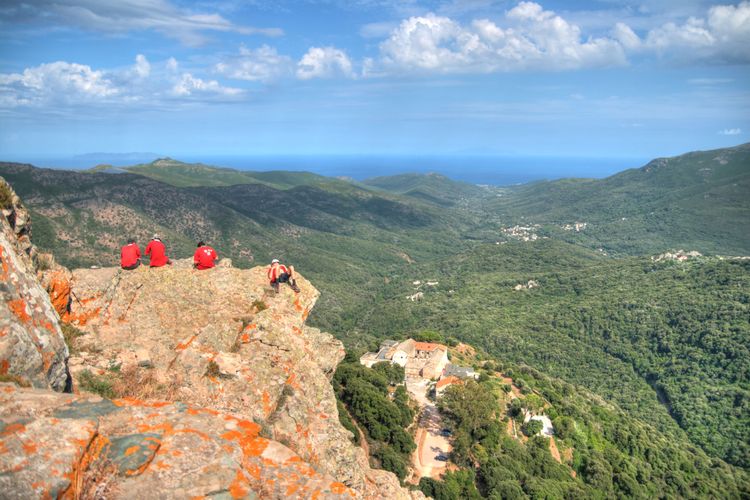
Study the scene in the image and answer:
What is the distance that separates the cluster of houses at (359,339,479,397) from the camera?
171ft

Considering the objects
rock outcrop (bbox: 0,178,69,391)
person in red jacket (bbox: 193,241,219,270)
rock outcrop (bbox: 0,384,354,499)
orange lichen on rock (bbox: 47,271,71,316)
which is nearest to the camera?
rock outcrop (bbox: 0,384,354,499)

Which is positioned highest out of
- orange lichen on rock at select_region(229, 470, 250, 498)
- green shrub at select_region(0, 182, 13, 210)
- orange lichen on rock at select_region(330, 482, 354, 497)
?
green shrub at select_region(0, 182, 13, 210)

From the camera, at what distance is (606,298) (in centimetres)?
10481

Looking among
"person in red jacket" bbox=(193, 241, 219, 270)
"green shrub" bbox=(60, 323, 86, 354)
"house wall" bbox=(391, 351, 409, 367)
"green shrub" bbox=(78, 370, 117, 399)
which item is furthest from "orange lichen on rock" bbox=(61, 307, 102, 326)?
"house wall" bbox=(391, 351, 409, 367)

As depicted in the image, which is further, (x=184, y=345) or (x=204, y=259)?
(x=204, y=259)

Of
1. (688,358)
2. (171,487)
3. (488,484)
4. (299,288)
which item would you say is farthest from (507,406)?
(688,358)

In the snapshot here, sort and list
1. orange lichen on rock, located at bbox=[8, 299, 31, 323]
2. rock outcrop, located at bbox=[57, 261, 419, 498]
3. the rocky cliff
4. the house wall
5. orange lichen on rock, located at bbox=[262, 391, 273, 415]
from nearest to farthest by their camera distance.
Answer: the rocky cliff → orange lichen on rock, located at bbox=[8, 299, 31, 323] → rock outcrop, located at bbox=[57, 261, 419, 498] → orange lichen on rock, located at bbox=[262, 391, 273, 415] → the house wall

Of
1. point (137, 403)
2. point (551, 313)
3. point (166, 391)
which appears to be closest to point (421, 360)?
point (166, 391)

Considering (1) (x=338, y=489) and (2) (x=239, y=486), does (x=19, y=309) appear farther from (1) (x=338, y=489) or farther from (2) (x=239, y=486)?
(1) (x=338, y=489)

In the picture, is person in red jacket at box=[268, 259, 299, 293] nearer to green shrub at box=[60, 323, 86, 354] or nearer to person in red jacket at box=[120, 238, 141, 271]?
person in red jacket at box=[120, 238, 141, 271]

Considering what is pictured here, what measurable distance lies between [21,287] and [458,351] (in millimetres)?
61018

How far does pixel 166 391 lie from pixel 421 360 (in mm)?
48081

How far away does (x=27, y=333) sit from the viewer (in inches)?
305

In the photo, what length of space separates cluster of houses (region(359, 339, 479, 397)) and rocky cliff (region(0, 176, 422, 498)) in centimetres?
3582
